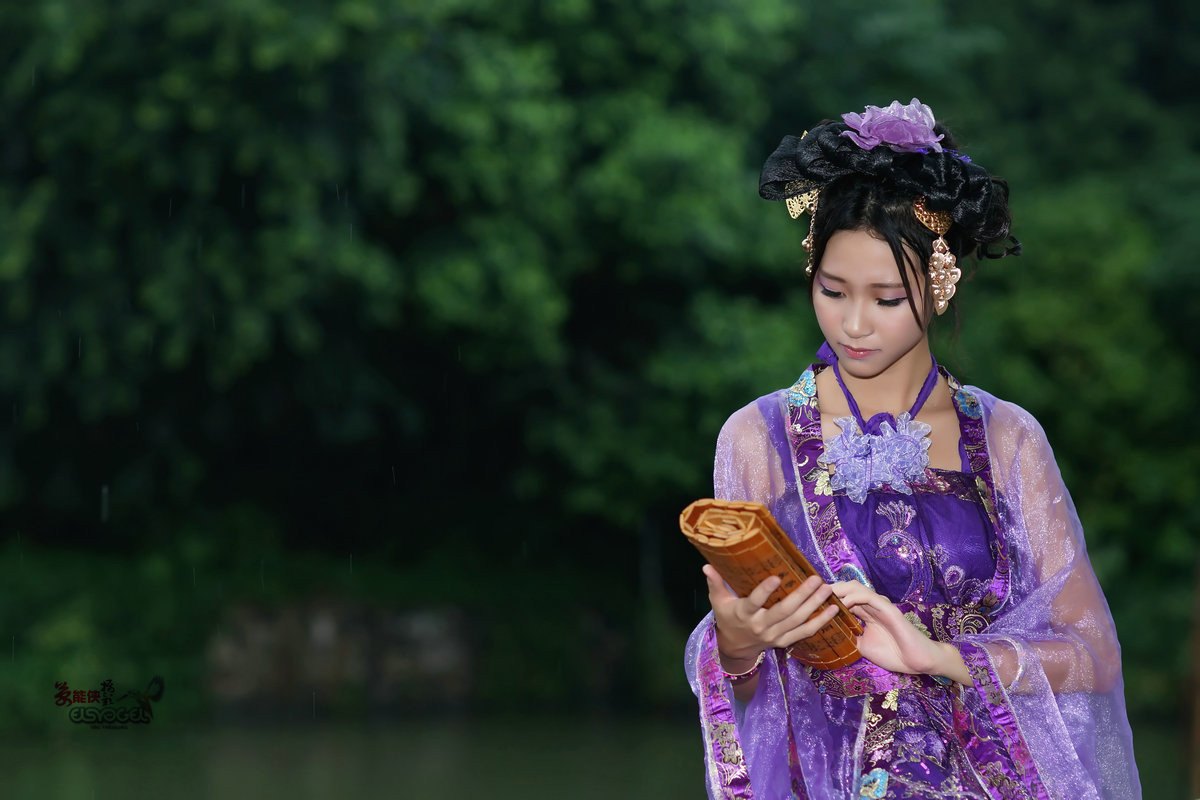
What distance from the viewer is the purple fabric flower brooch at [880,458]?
8.80 ft

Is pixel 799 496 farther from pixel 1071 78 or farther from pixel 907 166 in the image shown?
pixel 1071 78

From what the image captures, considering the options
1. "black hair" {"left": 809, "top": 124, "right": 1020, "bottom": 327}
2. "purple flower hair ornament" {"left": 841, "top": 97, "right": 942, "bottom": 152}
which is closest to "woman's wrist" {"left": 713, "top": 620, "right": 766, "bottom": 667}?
"black hair" {"left": 809, "top": 124, "right": 1020, "bottom": 327}

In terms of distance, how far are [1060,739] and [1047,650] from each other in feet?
0.48

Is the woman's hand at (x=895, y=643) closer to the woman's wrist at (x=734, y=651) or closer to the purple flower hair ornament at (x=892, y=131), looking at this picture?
the woman's wrist at (x=734, y=651)

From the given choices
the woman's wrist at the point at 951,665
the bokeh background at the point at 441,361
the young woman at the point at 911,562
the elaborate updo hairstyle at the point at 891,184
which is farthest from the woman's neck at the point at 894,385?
the bokeh background at the point at 441,361

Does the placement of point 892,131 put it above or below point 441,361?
below

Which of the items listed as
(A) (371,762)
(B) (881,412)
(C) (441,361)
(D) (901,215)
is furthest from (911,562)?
(C) (441,361)

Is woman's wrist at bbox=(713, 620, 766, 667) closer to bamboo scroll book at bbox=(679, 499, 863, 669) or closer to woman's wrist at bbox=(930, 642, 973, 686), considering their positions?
bamboo scroll book at bbox=(679, 499, 863, 669)

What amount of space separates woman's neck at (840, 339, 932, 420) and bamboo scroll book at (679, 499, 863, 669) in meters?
0.48

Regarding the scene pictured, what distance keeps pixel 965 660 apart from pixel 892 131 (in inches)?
35.4

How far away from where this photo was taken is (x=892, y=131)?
2.68 metres

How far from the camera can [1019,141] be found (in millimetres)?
16922

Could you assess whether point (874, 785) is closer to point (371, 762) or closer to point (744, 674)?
point (744, 674)

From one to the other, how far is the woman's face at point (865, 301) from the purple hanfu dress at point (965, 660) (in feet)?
0.58
